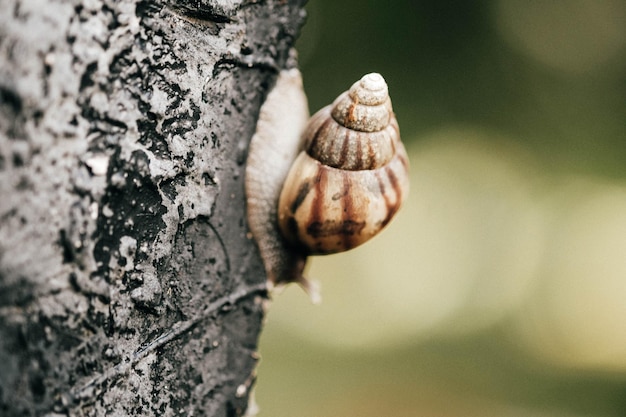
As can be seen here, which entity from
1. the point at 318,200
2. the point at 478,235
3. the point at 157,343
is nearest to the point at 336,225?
the point at 318,200

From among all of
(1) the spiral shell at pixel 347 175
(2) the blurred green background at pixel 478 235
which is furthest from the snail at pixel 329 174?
(2) the blurred green background at pixel 478 235

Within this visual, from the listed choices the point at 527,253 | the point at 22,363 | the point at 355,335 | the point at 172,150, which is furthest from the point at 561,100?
the point at 22,363

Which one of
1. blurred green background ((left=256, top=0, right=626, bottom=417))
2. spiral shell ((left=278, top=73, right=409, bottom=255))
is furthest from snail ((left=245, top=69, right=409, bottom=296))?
blurred green background ((left=256, top=0, right=626, bottom=417))

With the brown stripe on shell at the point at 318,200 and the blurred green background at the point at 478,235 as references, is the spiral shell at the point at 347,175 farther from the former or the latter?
the blurred green background at the point at 478,235

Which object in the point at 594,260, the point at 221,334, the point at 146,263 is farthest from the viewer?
the point at 594,260

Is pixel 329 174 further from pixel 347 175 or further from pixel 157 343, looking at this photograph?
pixel 157 343

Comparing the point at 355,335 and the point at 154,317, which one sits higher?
the point at 355,335

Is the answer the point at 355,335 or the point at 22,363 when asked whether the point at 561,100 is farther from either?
the point at 22,363
